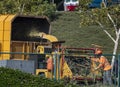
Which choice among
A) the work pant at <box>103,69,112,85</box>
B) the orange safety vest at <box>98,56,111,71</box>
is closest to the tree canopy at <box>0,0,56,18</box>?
the orange safety vest at <box>98,56,111,71</box>

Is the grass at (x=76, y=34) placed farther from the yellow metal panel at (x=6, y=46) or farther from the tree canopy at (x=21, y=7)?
the yellow metal panel at (x=6, y=46)

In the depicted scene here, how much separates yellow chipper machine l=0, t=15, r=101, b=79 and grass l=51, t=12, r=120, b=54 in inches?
453

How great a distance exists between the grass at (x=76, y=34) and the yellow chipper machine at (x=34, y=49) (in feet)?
37.7

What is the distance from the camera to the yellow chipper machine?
19348mm

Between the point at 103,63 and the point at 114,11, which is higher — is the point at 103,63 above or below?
below

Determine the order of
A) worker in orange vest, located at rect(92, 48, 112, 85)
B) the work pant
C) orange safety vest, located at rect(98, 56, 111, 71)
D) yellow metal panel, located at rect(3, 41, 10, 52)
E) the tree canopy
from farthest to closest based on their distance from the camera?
the tree canopy, yellow metal panel, located at rect(3, 41, 10, 52), orange safety vest, located at rect(98, 56, 111, 71), worker in orange vest, located at rect(92, 48, 112, 85), the work pant

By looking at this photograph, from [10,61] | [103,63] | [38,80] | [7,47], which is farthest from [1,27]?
[38,80]

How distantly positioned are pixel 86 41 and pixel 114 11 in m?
9.19

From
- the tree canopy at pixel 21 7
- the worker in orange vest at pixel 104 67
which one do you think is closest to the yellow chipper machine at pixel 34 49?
the worker in orange vest at pixel 104 67

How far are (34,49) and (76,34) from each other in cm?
1772

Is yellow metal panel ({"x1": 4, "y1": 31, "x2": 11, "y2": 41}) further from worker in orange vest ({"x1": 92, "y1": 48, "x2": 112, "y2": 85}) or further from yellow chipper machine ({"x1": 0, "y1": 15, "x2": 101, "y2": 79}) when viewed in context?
worker in orange vest ({"x1": 92, "y1": 48, "x2": 112, "y2": 85})

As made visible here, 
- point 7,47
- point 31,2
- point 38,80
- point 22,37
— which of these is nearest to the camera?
point 38,80

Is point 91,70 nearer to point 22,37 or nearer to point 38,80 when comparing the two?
point 38,80

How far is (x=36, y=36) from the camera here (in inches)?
1122
